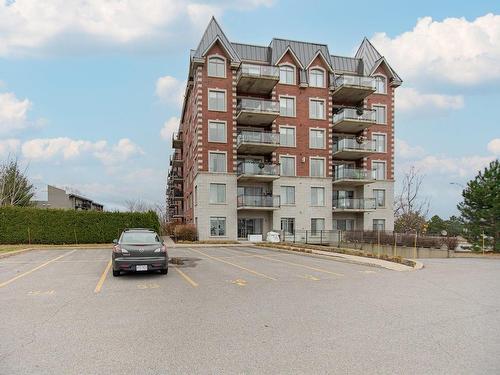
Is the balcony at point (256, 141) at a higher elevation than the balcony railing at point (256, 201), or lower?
higher

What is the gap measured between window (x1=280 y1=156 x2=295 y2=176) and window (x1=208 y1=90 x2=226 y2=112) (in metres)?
7.84

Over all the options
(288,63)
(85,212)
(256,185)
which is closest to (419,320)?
(85,212)

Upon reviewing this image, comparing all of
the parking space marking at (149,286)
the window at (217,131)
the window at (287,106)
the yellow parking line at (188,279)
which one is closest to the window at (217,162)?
the window at (217,131)

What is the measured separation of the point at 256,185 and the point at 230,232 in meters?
5.64

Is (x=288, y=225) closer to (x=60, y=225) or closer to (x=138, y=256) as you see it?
(x=60, y=225)

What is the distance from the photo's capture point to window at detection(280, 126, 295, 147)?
41406 mm

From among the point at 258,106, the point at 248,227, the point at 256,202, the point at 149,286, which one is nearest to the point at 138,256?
the point at 149,286

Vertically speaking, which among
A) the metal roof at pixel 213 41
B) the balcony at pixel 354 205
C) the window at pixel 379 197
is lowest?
the balcony at pixel 354 205

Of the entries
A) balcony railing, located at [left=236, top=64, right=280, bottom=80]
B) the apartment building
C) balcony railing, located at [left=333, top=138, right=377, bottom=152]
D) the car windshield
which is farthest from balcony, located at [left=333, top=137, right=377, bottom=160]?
the car windshield

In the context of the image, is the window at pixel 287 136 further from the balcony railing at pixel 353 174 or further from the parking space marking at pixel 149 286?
the parking space marking at pixel 149 286

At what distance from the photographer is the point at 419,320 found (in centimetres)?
729

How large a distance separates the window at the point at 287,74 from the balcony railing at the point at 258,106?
Answer: 3.89 metres

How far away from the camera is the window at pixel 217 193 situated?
38969 millimetres

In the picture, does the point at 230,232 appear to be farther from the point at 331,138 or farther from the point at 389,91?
the point at 389,91
